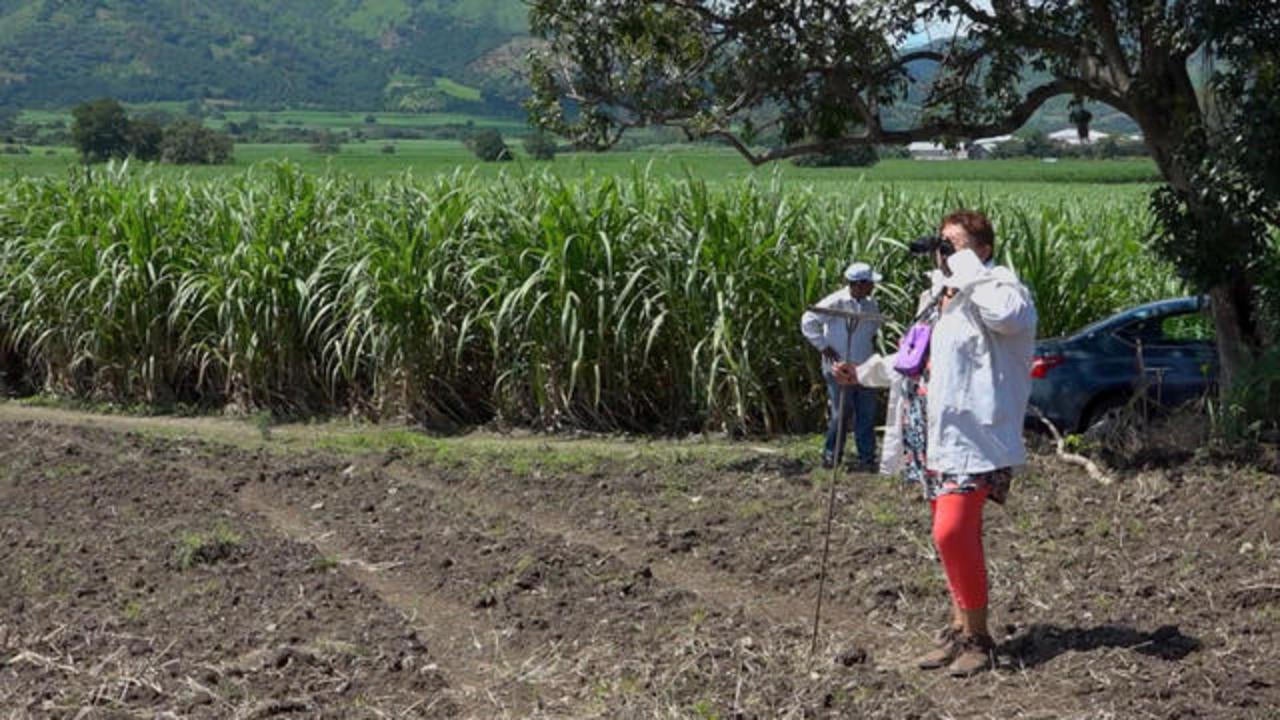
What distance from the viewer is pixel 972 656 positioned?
6699mm

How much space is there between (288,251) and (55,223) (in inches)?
126

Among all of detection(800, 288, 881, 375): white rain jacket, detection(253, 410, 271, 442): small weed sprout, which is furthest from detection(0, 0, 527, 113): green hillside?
detection(800, 288, 881, 375): white rain jacket

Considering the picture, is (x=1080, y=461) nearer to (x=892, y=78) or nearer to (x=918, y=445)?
(x=892, y=78)

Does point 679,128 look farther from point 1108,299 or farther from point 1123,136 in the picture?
point 1123,136

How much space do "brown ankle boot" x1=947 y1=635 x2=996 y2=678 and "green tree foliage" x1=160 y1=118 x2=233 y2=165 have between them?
27.6 meters

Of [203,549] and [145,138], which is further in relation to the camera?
[145,138]

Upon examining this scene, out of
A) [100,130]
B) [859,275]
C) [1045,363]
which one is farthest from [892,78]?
[100,130]

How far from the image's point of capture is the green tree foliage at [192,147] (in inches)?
1318

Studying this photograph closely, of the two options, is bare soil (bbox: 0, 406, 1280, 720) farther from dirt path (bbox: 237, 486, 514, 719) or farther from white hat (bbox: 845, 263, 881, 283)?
white hat (bbox: 845, 263, 881, 283)

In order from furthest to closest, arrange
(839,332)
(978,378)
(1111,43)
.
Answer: (839,332) < (1111,43) < (978,378)

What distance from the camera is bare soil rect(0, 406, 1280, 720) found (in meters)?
6.53

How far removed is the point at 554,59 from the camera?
39.4 ft

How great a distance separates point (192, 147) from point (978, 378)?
29.6m

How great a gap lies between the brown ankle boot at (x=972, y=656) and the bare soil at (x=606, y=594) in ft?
0.20
